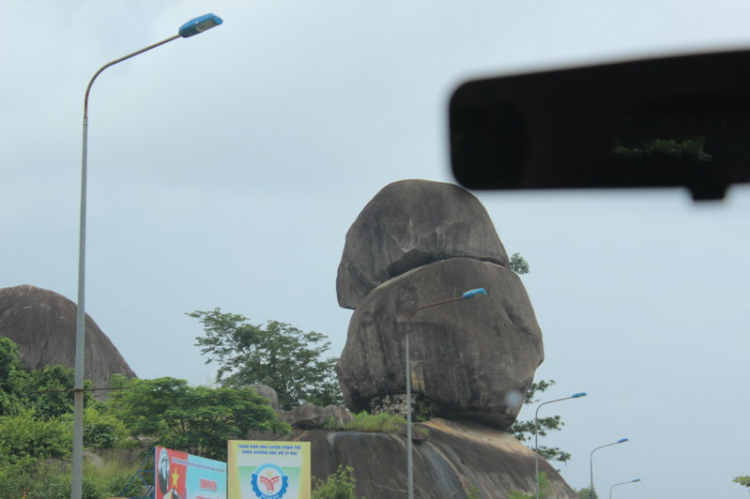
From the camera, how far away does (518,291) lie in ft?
146

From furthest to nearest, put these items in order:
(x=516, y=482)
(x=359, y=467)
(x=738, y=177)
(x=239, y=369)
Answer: (x=239, y=369), (x=516, y=482), (x=359, y=467), (x=738, y=177)

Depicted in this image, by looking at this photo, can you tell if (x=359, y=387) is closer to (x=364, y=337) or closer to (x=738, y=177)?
(x=364, y=337)

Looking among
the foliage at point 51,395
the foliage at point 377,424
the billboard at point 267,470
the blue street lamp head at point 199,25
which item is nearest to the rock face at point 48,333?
the foliage at point 51,395

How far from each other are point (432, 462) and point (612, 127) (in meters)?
35.2

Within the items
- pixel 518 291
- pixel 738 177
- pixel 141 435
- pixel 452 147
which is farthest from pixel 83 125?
pixel 518 291

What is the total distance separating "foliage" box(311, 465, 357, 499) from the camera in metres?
32.5

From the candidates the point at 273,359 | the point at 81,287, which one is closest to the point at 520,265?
the point at 273,359

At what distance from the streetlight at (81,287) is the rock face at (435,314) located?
1033 inches

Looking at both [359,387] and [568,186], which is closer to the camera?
[568,186]

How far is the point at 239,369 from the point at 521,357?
2118cm

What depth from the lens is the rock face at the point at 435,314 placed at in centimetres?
4181

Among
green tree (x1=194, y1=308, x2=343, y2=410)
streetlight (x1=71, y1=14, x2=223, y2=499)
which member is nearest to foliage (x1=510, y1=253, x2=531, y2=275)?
green tree (x1=194, y1=308, x2=343, y2=410)

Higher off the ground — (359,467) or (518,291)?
(518,291)

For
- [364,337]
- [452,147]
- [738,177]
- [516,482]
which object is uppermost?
[364,337]
